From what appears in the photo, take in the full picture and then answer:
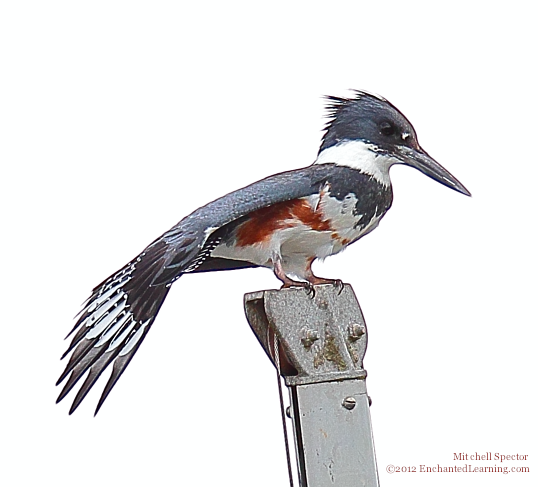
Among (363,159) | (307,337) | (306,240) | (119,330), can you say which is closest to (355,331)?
(307,337)

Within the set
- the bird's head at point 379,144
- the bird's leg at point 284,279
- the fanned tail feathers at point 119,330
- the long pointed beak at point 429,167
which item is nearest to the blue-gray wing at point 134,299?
the fanned tail feathers at point 119,330

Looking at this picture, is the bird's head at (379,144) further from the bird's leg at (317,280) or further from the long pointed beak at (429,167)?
the bird's leg at (317,280)

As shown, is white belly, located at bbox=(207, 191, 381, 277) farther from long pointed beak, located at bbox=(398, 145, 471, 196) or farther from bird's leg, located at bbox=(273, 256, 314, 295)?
long pointed beak, located at bbox=(398, 145, 471, 196)

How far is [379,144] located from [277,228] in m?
0.33

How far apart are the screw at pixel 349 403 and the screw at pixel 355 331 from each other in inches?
5.2

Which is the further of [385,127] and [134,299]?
[385,127]

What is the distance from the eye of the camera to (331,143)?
2680mm

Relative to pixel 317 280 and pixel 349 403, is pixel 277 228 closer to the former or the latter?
pixel 317 280

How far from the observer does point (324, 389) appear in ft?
8.08

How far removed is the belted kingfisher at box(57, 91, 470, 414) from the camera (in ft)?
7.95

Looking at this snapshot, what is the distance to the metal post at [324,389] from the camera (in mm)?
2449

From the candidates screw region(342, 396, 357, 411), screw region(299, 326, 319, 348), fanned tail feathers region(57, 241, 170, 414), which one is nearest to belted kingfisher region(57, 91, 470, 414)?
fanned tail feathers region(57, 241, 170, 414)

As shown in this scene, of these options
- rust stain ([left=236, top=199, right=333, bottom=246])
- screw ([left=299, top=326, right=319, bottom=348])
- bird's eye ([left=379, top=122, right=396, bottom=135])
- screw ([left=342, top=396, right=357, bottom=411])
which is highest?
bird's eye ([left=379, top=122, right=396, bottom=135])

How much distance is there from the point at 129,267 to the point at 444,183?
0.77 meters
